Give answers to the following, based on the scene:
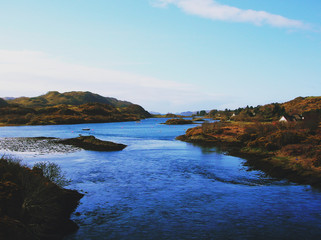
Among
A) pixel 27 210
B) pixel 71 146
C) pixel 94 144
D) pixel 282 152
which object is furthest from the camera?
pixel 71 146

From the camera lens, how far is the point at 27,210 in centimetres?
1561

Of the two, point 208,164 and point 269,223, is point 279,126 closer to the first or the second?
point 208,164

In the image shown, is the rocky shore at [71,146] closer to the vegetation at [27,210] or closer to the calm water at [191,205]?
the calm water at [191,205]

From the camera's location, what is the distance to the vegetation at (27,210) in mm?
13562

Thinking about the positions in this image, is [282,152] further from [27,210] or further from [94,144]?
[94,144]

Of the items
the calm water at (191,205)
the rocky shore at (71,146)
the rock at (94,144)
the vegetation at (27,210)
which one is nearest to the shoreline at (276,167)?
the calm water at (191,205)

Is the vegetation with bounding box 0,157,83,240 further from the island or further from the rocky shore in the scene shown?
the rocky shore

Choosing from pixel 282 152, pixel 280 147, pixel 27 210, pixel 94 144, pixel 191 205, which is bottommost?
pixel 191 205

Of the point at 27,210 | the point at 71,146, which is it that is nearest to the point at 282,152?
the point at 27,210

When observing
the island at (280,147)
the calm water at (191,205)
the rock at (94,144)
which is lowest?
the calm water at (191,205)

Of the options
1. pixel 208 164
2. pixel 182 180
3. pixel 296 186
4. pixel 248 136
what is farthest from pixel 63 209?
pixel 248 136

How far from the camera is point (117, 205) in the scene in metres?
22.6

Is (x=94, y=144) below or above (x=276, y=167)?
below

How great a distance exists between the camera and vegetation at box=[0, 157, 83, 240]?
13.6 m
